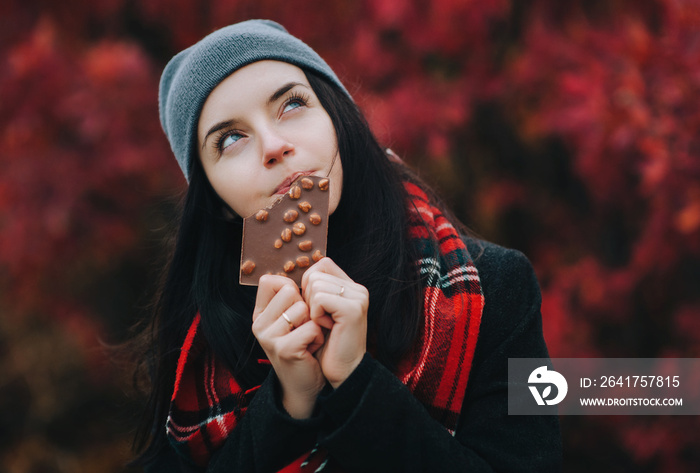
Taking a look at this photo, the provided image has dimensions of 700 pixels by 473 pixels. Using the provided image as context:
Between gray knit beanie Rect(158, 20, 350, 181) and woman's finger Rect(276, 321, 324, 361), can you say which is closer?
woman's finger Rect(276, 321, 324, 361)

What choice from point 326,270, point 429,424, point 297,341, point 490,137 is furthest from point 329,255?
point 490,137

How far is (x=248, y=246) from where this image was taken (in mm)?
1787

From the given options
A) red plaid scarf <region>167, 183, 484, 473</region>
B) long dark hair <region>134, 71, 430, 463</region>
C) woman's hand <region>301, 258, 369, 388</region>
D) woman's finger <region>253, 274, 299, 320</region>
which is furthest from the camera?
long dark hair <region>134, 71, 430, 463</region>

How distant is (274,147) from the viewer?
1.75 metres

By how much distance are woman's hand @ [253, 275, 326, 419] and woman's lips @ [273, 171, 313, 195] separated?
315mm

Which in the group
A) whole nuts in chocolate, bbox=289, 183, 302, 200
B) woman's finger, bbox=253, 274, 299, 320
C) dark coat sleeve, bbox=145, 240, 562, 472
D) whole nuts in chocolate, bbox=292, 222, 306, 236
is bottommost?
dark coat sleeve, bbox=145, 240, 562, 472

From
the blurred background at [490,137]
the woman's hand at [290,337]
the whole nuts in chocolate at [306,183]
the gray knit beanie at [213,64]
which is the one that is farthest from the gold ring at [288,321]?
the blurred background at [490,137]

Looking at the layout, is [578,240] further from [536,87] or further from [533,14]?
[533,14]

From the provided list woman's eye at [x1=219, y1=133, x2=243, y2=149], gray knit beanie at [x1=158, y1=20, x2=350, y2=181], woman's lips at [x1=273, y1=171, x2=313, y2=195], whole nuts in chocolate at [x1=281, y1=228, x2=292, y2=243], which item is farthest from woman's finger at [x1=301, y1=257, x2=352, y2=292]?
gray knit beanie at [x1=158, y1=20, x2=350, y2=181]

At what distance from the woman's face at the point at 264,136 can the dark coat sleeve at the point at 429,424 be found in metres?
0.58

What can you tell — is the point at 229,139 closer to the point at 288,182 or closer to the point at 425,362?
the point at 288,182

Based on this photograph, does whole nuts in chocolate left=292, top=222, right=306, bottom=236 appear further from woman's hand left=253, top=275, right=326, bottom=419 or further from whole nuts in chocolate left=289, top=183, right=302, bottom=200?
woman's hand left=253, top=275, right=326, bottom=419

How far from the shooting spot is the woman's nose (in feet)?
5.76

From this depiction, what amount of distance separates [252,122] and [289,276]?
0.49m
